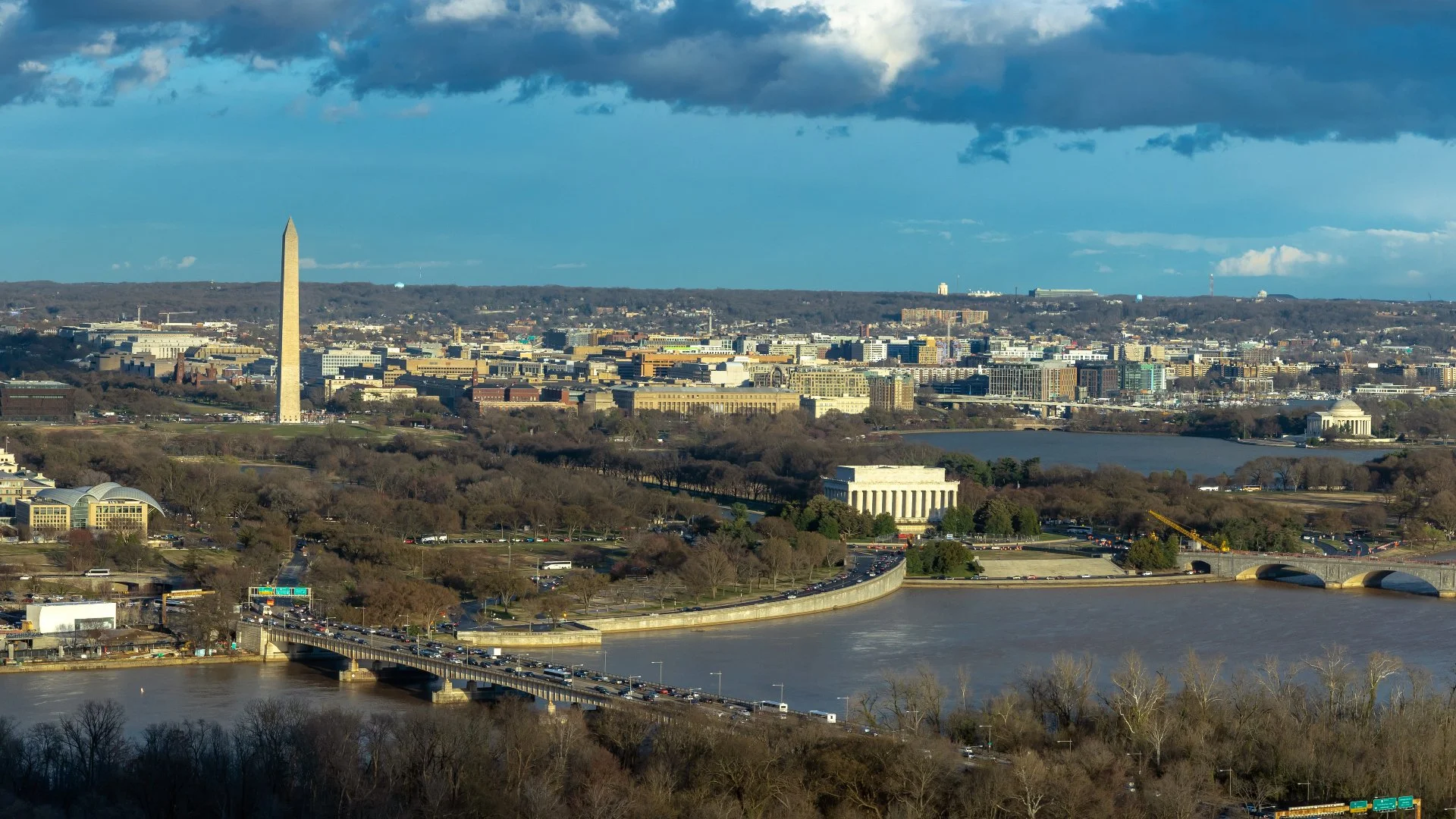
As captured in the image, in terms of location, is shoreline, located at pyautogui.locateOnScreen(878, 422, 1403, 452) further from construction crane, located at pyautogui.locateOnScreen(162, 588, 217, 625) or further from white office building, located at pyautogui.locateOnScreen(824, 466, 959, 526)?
construction crane, located at pyautogui.locateOnScreen(162, 588, 217, 625)

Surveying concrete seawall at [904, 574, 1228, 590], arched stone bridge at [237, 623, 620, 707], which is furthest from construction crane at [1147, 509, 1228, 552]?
arched stone bridge at [237, 623, 620, 707]

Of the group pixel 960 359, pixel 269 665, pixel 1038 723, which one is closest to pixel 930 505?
pixel 269 665

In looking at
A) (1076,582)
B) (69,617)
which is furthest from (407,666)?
(1076,582)

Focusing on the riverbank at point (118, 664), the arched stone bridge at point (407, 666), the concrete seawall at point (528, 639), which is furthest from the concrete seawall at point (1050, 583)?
the riverbank at point (118, 664)

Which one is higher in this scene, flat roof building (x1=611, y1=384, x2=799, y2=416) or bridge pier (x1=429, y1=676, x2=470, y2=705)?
flat roof building (x1=611, y1=384, x2=799, y2=416)

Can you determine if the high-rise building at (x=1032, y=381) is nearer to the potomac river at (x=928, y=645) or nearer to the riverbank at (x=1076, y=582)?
the riverbank at (x=1076, y=582)

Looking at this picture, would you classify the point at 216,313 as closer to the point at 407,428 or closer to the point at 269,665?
the point at 407,428

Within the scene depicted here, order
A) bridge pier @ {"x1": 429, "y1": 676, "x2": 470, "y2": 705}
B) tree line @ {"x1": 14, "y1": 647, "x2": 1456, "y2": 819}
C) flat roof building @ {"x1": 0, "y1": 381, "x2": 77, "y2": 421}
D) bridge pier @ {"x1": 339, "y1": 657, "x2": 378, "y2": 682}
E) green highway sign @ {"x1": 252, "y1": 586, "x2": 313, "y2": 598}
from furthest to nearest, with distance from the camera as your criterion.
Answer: flat roof building @ {"x1": 0, "y1": 381, "x2": 77, "y2": 421} → green highway sign @ {"x1": 252, "y1": 586, "x2": 313, "y2": 598} → bridge pier @ {"x1": 339, "y1": 657, "x2": 378, "y2": 682} → bridge pier @ {"x1": 429, "y1": 676, "x2": 470, "y2": 705} → tree line @ {"x1": 14, "y1": 647, "x2": 1456, "y2": 819}

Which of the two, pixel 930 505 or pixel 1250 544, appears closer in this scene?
pixel 1250 544

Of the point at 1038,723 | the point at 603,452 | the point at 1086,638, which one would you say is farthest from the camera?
the point at 603,452
